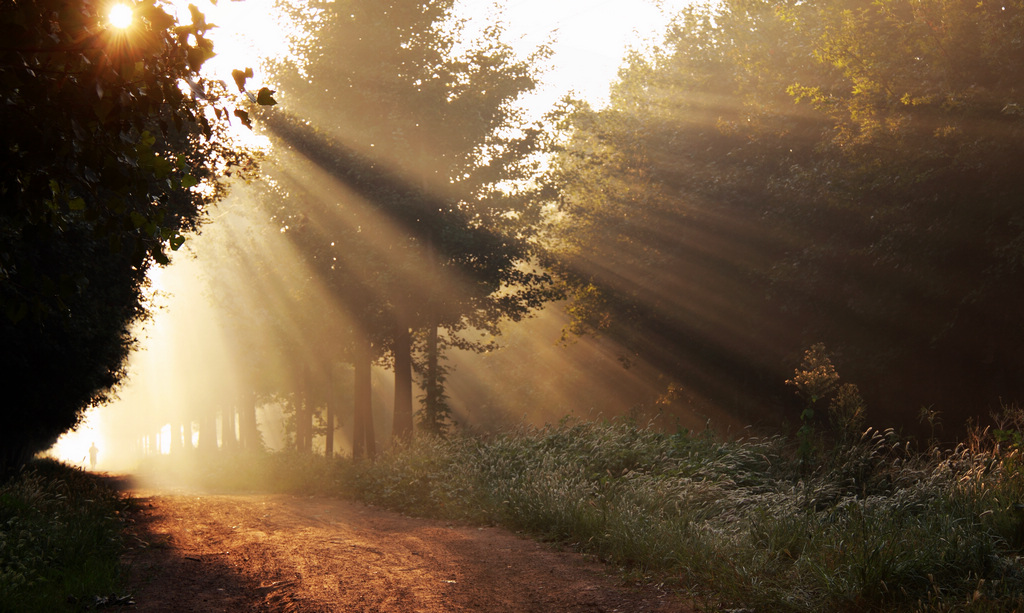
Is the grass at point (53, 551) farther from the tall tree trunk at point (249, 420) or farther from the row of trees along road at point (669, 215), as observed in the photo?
the tall tree trunk at point (249, 420)

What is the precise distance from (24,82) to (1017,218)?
1929cm

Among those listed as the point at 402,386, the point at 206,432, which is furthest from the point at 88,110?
the point at 206,432

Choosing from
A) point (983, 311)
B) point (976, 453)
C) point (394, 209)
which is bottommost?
Result: point (976, 453)

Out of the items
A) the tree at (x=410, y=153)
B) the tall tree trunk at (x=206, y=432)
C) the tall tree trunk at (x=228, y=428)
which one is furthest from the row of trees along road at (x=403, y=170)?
the tall tree trunk at (x=206, y=432)

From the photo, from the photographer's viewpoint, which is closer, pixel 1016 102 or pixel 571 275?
pixel 1016 102

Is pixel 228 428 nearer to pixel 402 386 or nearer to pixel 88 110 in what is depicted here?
pixel 402 386

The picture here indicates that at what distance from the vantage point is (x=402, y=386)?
915 inches

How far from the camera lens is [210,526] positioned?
41.3 ft

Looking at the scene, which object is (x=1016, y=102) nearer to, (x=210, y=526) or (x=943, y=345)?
(x=943, y=345)

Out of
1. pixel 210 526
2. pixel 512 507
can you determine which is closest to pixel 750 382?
pixel 512 507

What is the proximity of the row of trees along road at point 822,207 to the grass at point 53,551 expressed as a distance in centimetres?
1673

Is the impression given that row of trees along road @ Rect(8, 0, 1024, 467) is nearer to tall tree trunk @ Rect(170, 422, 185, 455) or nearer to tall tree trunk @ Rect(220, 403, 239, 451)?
tall tree trunk @ Rect(220, 403, 239, 451)

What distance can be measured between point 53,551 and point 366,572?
3390 millimetres

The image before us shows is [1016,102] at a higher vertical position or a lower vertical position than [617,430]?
higher
